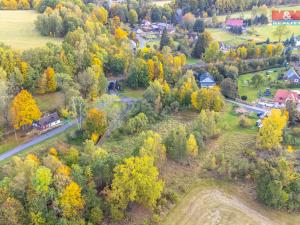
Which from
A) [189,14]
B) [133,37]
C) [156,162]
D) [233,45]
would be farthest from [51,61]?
[189,14]

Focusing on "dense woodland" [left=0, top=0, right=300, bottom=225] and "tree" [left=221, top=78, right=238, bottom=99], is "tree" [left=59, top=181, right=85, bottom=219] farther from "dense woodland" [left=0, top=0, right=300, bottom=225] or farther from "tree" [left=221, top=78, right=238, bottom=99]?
"tree" [left=221, top=78, right=238, bottom=99]

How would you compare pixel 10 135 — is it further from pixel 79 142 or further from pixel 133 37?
pixel 133 37

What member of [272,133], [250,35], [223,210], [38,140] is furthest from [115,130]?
[250,35]

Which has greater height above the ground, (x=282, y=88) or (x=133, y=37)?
(x=133, y=37)

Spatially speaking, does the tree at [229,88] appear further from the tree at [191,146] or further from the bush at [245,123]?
the tree at [191,146]

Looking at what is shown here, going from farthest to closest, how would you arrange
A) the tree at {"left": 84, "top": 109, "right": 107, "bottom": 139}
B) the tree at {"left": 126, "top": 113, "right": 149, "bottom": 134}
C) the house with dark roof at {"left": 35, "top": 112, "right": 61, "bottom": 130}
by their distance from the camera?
1. the house with dark roof at {"left": 35, "top": 112, "right": 61, "bottom": 130}
2. the tree at {"left": 126, "top": 113, "right": 149, "bottom": 134}
3. the tree at {"left": 84, "top": 109, "right": 107, "bottom": 139}

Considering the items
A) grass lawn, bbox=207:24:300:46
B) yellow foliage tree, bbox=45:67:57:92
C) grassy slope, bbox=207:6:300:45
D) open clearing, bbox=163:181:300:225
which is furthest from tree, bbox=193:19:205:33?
open clearing, bbox=163:181:300:225
